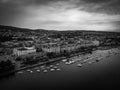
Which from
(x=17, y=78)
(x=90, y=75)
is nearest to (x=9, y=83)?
(x=17, y=78)

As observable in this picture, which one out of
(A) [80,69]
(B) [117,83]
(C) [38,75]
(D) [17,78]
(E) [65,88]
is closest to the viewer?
(E) [65,88]

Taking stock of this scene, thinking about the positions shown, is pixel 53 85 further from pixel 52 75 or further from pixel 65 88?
pixel 52 75

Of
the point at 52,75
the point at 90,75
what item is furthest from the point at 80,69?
the point at 52,75

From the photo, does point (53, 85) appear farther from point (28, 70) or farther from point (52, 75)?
point (28, 70)

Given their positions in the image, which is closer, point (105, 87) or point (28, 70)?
point (105, 87)

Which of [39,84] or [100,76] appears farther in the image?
[100,76]

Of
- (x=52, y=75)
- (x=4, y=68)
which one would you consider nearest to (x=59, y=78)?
(x=52, y=75)

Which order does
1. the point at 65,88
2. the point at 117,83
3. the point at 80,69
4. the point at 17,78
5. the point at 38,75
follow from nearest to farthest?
the point at 65,88
the point at 117,83
the point at 17,78
the point at 38,75
the point at 80,69
